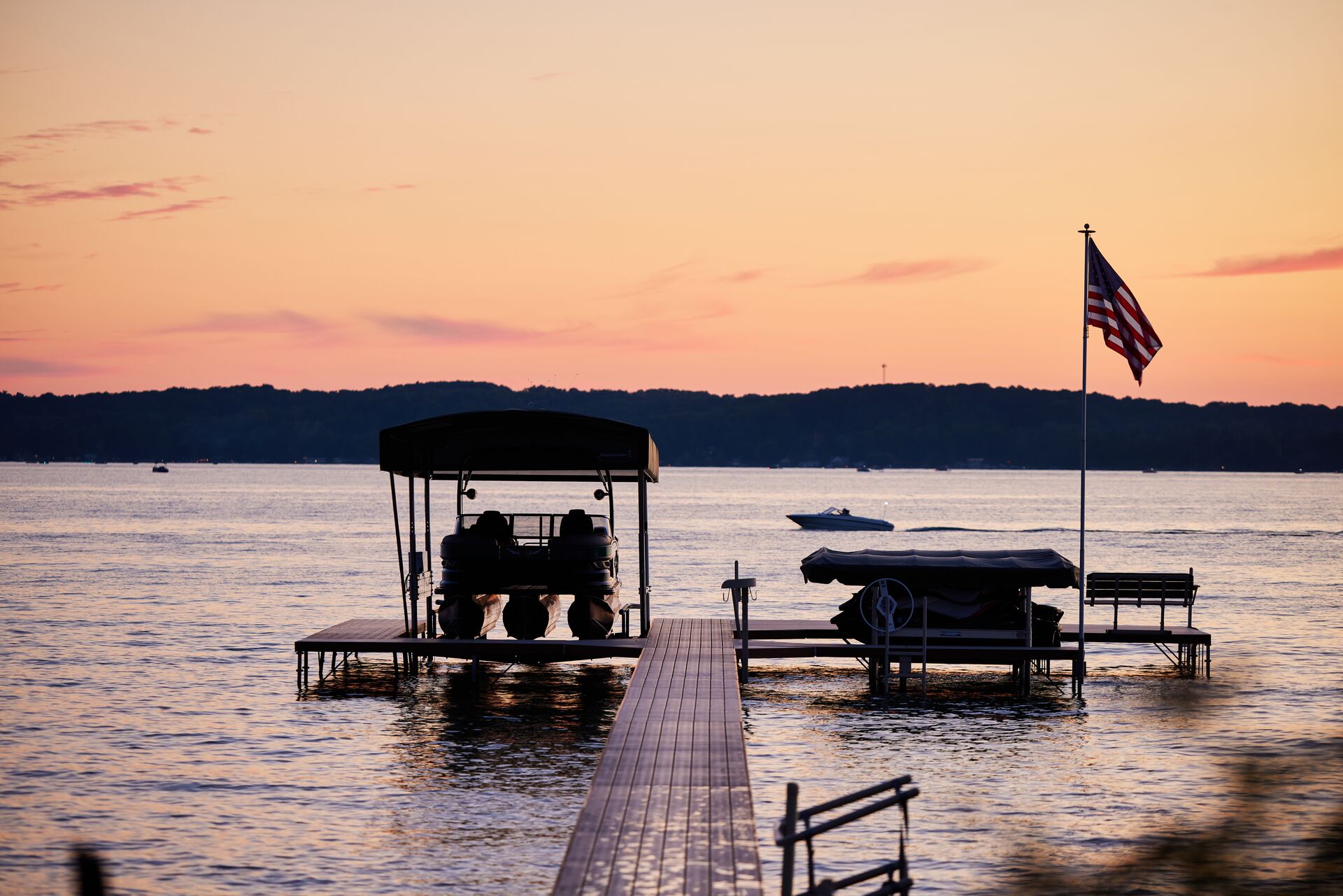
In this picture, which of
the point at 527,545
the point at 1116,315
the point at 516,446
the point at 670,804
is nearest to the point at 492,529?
the point at 527,545

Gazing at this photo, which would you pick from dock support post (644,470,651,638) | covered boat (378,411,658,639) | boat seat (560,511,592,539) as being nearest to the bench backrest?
dock support post (644,470,651,638)

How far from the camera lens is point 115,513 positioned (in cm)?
12550

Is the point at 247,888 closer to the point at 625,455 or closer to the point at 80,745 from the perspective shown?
the point at 80,745

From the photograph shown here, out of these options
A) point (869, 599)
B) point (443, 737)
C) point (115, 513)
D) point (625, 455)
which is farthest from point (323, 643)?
point (115, 513)

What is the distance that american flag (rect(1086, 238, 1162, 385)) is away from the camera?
1945 cm

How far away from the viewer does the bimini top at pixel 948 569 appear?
2153 cm

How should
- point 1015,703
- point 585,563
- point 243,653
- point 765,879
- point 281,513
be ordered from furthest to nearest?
point 281,513 < point 243,653 < point 1015,703 < point 585,563 < point 765,879

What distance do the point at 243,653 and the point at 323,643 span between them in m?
10.6

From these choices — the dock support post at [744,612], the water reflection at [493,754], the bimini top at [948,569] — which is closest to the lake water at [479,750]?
the water reflection at [493,754]

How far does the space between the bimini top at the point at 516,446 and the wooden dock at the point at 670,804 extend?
4.47 meters

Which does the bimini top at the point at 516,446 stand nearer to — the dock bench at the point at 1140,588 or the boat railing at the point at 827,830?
the dock bench at the point at 1140,588

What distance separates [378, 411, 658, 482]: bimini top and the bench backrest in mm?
8703

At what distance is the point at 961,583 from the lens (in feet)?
71.8

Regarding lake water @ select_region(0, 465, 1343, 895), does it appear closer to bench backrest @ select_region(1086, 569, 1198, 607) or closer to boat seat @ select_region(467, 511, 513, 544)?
bench backrest @ select_region(1086, 569, 1198, 607)
